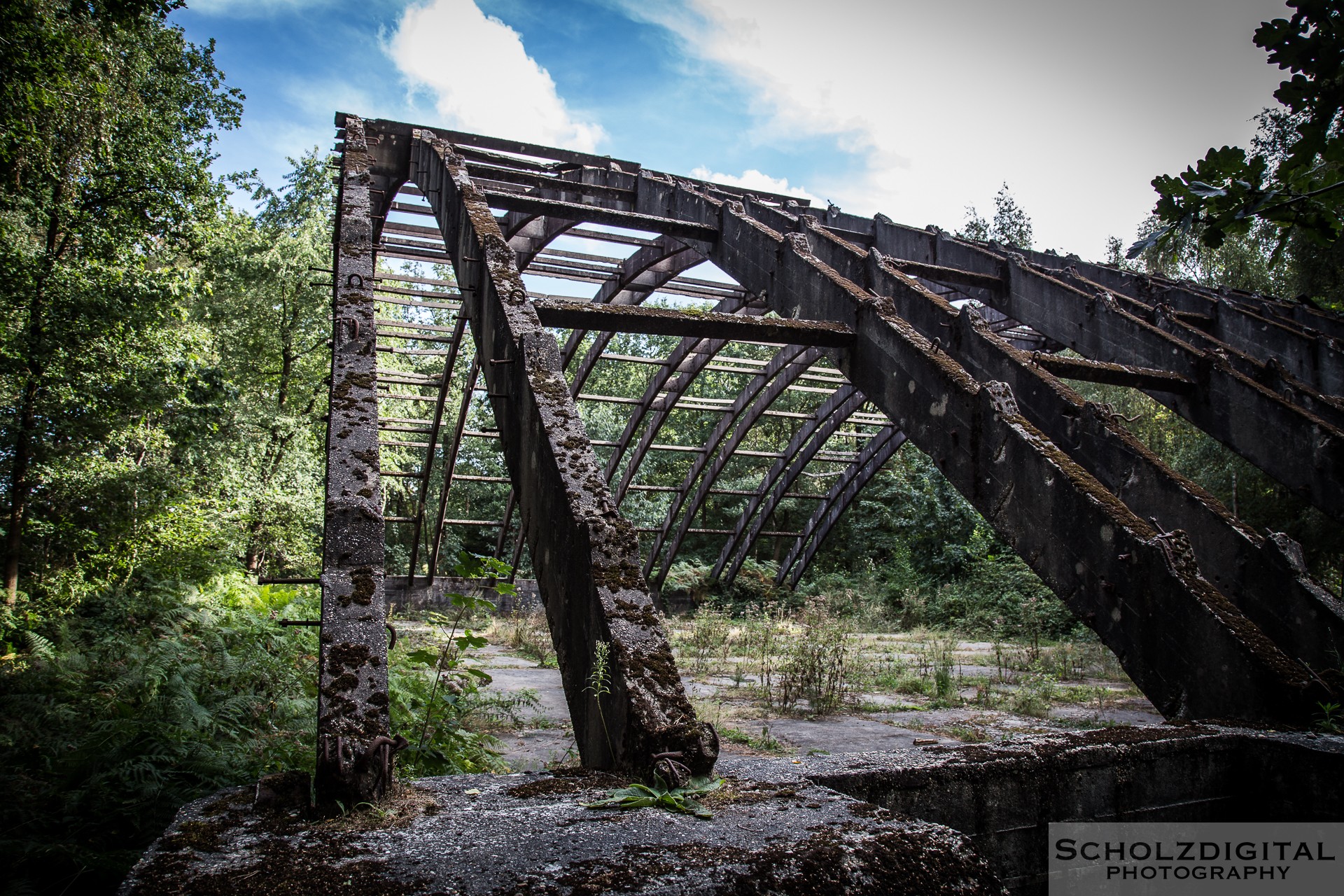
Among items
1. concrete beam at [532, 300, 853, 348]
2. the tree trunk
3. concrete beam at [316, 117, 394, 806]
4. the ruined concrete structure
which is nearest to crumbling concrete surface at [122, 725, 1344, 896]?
concrete beam at [316, 117, 394, 806]

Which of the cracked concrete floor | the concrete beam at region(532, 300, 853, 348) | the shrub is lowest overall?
the cracked concrete floor

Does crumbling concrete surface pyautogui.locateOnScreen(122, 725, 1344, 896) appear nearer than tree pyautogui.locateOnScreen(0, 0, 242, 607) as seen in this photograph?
Yes

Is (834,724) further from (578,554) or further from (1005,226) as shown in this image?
(1005,226)

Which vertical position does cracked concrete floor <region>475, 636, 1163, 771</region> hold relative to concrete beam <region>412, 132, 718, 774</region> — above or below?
below

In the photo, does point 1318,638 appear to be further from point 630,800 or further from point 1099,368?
point 630,800

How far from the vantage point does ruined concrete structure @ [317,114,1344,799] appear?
341 centimetres

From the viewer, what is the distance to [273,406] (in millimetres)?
20562

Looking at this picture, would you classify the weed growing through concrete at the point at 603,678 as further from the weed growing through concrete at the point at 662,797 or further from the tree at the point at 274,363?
the tree at the point at 274,363

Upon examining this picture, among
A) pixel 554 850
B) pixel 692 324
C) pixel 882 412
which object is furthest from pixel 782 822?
pixel 882 412

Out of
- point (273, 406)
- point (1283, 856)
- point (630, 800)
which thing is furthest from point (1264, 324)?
point (273, 406)

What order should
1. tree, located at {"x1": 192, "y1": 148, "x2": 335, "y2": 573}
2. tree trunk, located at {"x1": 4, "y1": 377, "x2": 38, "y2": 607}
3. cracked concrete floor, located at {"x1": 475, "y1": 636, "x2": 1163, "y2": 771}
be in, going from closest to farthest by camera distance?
cracked concrete floor, located at {"x1": 475, "y1": 636, "x2": 1163, "y2": 771}, tree trunk, located at {"x1": 4, "y1": 377, "x2": 38, "y2": 607}, tree, located at {"x1": 192, "y1": 148, "x2": 335, "y2": 573}

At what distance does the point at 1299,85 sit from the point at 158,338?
14.6 m

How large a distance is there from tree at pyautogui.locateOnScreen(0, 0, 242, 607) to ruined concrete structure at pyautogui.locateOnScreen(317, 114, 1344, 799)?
13.6 feet

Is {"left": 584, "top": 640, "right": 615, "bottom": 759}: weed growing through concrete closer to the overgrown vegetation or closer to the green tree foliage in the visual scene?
the overgrown vegetation
